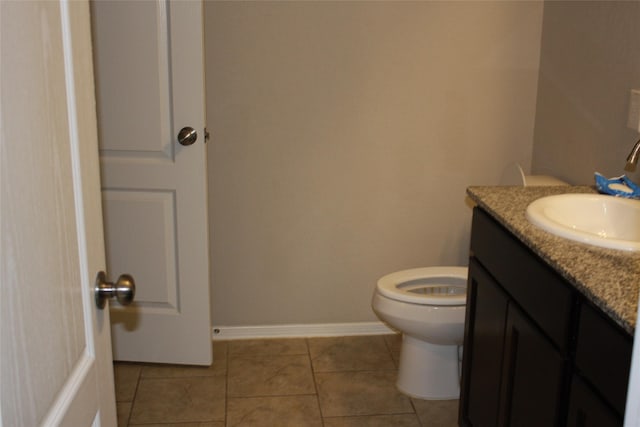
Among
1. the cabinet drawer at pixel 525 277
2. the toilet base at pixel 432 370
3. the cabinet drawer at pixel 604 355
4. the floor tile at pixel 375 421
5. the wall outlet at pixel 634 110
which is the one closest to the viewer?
the cabinet drawer at pixel 604 355

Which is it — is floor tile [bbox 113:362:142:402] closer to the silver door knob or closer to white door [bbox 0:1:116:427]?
the silver door knob

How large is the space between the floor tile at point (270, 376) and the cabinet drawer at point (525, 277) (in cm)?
102

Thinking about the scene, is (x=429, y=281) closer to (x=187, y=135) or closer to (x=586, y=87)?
(x=586, y=87)

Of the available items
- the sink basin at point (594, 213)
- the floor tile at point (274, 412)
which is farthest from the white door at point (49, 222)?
the floor tile at point (274, 412)

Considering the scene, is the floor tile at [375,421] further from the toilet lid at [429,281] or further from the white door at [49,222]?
the white door at [49,222]

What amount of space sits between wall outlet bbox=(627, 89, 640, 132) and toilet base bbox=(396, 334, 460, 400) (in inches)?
40.9

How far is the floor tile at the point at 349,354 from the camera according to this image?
3.12m

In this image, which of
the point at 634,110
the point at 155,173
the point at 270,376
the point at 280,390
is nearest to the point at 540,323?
the point at 634,110

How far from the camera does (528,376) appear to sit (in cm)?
188

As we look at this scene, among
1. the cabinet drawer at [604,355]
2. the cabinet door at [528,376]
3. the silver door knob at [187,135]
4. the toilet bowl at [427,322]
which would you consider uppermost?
the silver door knob at [187,135]

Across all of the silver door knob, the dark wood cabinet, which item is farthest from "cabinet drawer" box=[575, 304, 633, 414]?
the silver door knob

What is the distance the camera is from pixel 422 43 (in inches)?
120

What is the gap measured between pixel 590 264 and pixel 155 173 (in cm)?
173

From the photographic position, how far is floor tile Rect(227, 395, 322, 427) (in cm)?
270
